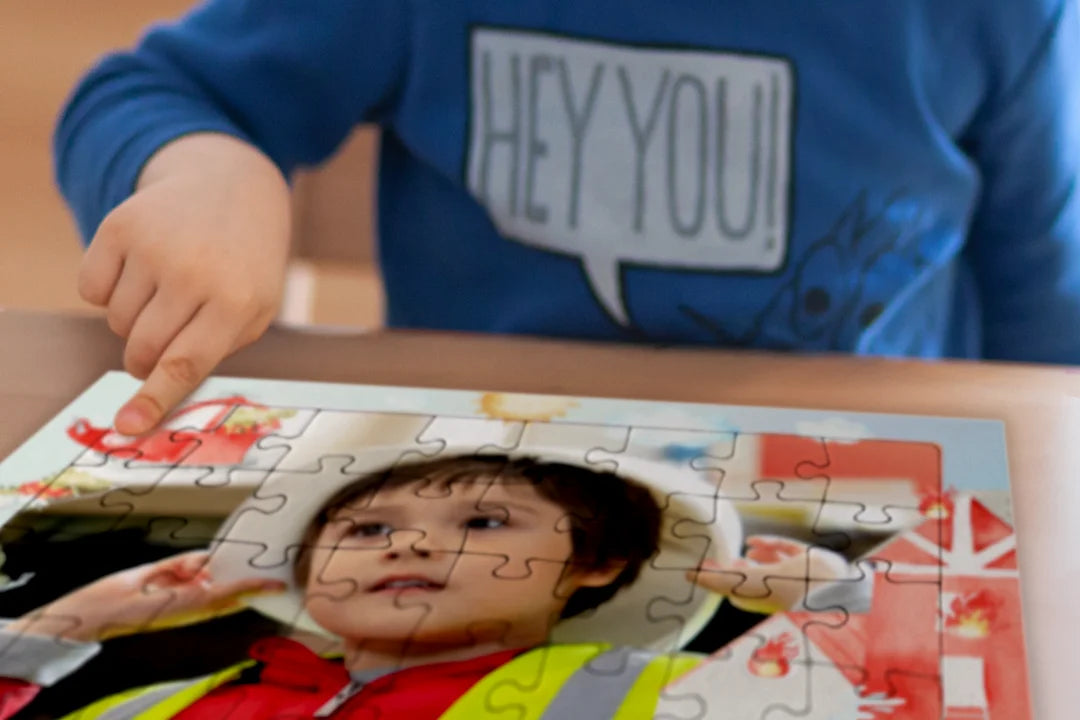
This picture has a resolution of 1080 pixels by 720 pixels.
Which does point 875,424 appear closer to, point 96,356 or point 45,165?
point 96,356

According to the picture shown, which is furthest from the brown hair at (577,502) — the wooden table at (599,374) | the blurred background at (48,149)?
the blurred background at (48,149)

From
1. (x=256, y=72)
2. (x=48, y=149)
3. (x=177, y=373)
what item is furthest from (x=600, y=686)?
(x=48, y=149)

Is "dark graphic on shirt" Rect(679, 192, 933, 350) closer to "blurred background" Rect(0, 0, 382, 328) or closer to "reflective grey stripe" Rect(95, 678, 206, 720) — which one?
"reflective grey stripe" Rect(95, 678, 206, 720)

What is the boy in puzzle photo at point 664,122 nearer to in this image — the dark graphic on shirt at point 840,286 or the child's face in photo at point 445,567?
the dark graphic on shirt at point 840,286

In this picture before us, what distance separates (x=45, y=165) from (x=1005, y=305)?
1385 mm

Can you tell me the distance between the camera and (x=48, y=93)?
181 cm

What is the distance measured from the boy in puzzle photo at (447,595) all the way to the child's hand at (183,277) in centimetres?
13

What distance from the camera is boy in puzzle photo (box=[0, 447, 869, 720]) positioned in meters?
0.41

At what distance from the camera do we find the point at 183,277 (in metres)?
0.65

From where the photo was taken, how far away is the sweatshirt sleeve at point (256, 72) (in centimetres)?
87

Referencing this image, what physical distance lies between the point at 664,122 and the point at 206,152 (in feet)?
1.02

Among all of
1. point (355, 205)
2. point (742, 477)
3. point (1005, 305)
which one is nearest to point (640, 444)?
point (742, 477)

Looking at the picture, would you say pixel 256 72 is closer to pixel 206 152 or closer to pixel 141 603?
pixel 206 152

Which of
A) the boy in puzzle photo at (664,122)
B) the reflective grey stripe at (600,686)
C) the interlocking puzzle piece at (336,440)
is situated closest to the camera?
the reflective grey stripe at (600,686)
